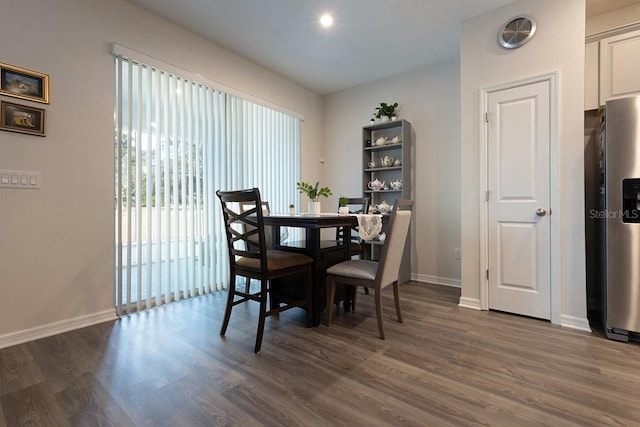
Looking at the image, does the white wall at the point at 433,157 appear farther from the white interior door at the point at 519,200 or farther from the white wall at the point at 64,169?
the white wall at the point at 64,169

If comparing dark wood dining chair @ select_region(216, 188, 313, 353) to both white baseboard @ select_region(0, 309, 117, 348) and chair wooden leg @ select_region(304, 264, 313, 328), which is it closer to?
chair wooden leg @ select_region(304, 264, 313, 328)

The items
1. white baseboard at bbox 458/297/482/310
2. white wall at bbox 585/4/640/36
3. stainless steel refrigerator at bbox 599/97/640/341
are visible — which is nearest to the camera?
stainless steel refrigerator at bbox 599/97/640/341

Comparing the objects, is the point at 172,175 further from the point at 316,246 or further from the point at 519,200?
the point at 519,200

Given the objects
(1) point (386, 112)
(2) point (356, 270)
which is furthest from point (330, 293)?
(1) point (386, 112)

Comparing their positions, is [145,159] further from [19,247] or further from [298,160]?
[298,160]

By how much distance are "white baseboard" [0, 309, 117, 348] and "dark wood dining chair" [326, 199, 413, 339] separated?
73.6 inches

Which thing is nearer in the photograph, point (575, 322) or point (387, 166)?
point (575, 322)

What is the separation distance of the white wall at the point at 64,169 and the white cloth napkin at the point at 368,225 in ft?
6.92

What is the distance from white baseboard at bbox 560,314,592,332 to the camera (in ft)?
7.30

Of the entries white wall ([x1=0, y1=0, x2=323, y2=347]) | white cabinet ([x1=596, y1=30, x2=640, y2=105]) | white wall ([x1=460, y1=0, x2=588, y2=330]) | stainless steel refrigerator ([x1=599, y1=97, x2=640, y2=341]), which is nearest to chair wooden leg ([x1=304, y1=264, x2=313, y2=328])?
white wall ([x1=0, y1=0, x2=323, y2=347])

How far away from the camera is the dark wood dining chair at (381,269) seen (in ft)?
6.75

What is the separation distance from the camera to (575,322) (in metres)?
2.27

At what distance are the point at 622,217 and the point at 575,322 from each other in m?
0.87

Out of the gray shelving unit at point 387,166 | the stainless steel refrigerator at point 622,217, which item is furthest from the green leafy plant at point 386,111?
the stainless steel refrigerator at point 622,217
